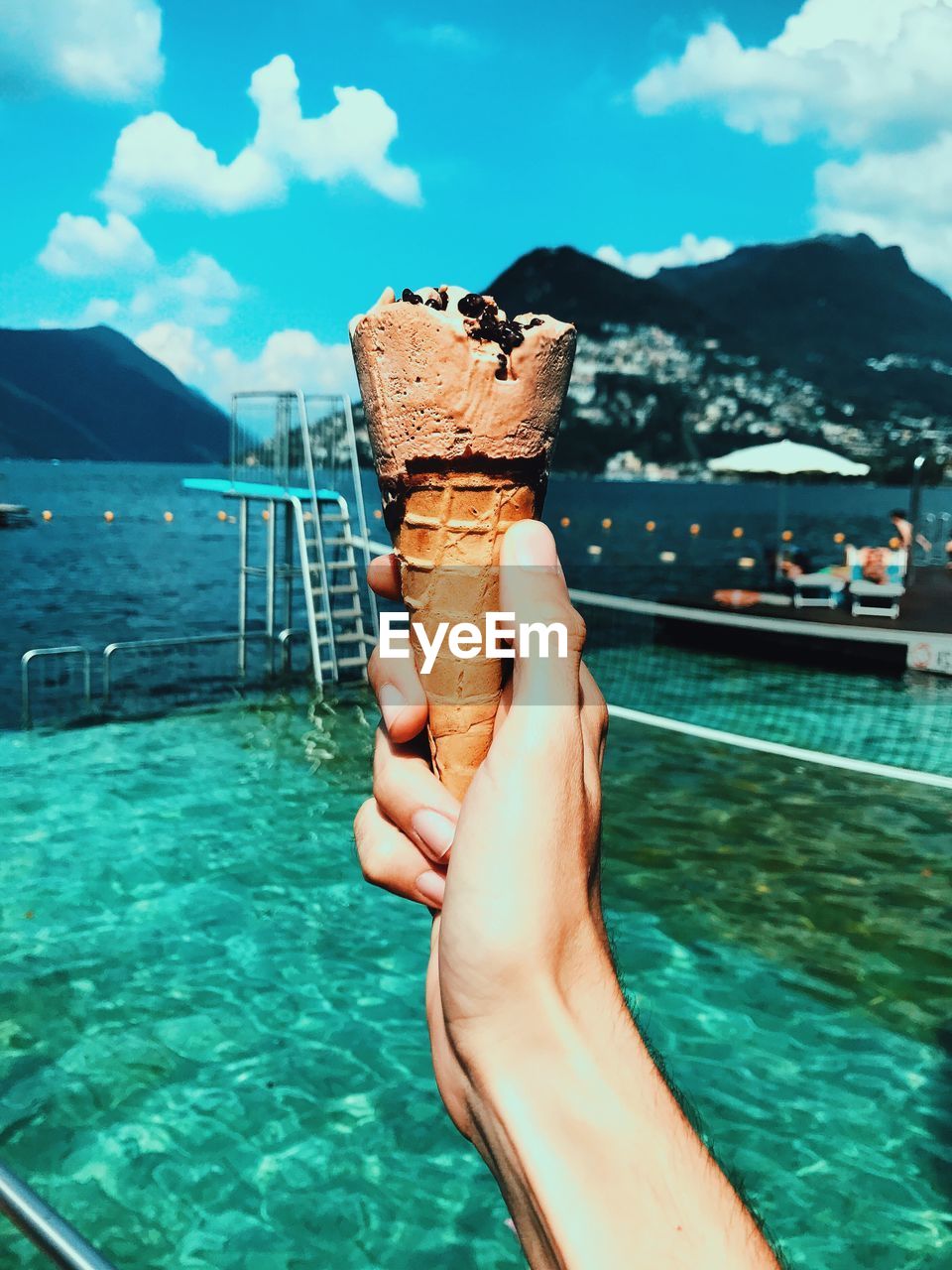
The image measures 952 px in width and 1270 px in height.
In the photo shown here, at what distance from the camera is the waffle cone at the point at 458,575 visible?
2566 mm

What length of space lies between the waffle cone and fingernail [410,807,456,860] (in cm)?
12

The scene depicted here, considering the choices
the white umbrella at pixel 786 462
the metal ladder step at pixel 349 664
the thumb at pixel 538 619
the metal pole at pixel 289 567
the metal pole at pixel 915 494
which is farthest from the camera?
the white umbrella at pixel 786 462

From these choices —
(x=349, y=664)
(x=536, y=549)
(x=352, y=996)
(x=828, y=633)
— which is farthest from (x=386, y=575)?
(x=828, y=633)

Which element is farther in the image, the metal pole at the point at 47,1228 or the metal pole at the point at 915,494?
the metal pole at the point at 915,494

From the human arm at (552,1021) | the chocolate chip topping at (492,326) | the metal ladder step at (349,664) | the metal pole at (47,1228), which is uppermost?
the chocolate chip topping at (492,326)

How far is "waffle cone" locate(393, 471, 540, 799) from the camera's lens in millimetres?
2566

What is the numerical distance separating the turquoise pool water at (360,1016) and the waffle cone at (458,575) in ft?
15.0

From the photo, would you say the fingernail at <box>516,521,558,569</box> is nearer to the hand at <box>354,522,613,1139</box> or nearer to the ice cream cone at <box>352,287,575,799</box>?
the hand at <box>354,522,613,1139</box>

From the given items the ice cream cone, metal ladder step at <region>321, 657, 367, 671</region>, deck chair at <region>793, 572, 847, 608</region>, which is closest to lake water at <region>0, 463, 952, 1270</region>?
metal ladder step at <region>321, 657, 367, 671</region>

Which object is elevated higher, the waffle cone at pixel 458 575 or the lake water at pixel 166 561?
the waffle cone at pixel 458 575

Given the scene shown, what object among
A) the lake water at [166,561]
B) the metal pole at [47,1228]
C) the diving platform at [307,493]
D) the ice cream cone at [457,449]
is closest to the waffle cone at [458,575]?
the ice cream cone at [457,449]

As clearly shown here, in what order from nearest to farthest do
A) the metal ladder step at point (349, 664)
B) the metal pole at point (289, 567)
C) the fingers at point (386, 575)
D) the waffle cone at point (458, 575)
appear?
1. the waffle cone at point (458, 575)
2. the fingers at point (386, 575)
3. the metal ladder step at point (349, 664)
4. the metal pole at point (289, 567)

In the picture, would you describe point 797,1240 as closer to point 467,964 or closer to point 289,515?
point 467,964

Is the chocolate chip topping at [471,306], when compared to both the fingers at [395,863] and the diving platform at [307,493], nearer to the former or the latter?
the fingers at [395,863]
